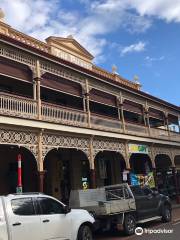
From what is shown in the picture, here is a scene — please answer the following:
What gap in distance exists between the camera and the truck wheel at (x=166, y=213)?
56.3ft

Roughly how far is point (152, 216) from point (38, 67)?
8163 mm

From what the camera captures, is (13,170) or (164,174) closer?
(13,170)

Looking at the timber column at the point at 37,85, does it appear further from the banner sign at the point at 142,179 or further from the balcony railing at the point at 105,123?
the banner sign at the point at 142,179

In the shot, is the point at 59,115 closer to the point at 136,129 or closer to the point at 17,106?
the point at 17,106

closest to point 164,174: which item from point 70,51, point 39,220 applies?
point 70,51

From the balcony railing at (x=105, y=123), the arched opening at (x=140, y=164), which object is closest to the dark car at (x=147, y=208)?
the balcony railing at (x=105, y=123)

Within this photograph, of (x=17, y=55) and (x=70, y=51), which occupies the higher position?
(x=70, y=51)

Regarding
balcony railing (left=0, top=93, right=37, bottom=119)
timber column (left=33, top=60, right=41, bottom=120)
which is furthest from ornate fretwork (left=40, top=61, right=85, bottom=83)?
balcony railing (left=0, top=93, right=37, bottom=119)

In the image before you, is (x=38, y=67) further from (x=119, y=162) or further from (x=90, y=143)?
(x=119, y=162)

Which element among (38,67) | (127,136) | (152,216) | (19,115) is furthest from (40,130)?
(127,136)

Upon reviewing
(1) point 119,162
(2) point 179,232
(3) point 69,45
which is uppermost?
(3) point 69,45

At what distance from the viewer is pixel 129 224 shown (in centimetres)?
1440

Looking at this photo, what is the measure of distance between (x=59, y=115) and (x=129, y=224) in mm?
6091

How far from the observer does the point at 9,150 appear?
1934 cm
